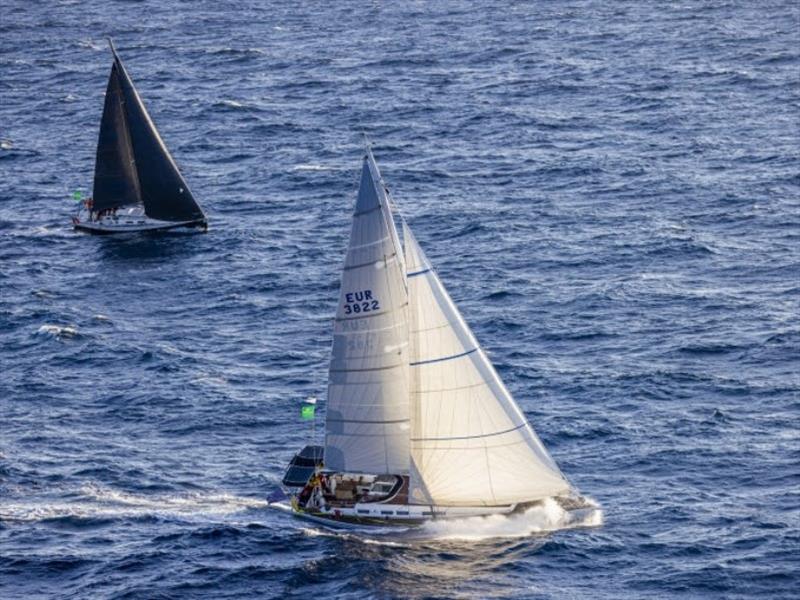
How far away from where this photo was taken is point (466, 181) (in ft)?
513

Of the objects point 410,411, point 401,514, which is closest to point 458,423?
point 410,411

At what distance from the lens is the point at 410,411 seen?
299 feet

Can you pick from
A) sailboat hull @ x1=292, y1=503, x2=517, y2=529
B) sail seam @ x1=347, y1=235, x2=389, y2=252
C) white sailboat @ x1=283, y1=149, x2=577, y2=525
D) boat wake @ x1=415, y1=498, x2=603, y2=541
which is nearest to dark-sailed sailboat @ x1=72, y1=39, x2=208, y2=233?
white sailboat @ x1=283, y1=149, x2=577, y2=525

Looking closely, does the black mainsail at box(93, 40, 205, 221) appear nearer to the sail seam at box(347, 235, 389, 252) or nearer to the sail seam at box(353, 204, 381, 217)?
the sail seam at box(347, 235, 389, 252)

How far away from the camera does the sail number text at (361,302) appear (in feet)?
293

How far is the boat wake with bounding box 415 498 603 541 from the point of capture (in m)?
91.8

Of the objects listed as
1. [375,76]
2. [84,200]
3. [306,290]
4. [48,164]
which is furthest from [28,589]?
[375,76]

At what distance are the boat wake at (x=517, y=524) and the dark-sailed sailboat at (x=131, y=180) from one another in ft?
207

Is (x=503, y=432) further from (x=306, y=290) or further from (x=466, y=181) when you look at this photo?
(x=466, y=181)

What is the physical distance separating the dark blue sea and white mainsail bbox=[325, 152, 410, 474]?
4767 millimetres

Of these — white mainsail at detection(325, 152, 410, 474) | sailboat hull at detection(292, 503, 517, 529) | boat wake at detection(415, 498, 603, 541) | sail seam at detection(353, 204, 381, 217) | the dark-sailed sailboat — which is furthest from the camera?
the dark-sailed sailboat

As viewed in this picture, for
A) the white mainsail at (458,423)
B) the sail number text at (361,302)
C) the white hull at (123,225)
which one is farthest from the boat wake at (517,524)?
the white hull at (123,225)

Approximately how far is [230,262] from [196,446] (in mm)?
36240

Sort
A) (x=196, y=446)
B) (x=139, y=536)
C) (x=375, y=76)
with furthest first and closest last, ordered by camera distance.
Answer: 1. (x=375, y=76)
2. (x=196, y=446)
3. (x=139, y=536)
